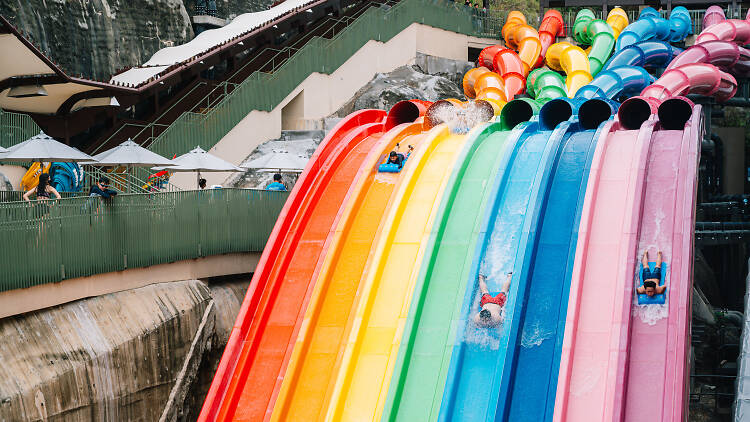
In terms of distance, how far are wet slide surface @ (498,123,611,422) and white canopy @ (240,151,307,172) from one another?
28.3 ft

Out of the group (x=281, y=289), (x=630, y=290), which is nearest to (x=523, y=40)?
(x=281, y=289)

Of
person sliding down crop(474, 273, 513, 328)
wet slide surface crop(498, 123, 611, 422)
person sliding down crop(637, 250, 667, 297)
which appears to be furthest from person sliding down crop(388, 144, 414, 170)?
person sliding down crop(637, 250, 667, 297)

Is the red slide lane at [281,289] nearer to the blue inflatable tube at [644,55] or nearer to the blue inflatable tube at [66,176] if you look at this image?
the blue inflatable tube at [66,176]

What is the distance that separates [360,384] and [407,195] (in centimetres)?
464

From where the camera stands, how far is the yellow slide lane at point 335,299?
1541 cm

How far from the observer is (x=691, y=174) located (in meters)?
16.9

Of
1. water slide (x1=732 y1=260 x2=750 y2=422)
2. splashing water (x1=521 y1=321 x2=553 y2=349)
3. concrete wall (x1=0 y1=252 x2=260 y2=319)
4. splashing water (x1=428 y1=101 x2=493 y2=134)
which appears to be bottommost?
water slide (x1=732 y1=260 x2=750 y2=422)

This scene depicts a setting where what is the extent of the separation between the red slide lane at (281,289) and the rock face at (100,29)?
47.8 ft

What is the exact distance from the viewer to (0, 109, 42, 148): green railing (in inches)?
930

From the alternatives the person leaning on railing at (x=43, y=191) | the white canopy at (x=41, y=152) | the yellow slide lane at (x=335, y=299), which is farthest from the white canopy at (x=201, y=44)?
the yellow slide lane at (x=335, y=299)

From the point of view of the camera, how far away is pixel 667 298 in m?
15.3

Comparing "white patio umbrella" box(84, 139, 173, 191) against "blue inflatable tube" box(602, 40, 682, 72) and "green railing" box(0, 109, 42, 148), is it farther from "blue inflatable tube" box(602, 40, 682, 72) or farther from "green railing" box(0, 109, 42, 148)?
"blue inflatable tube" box(602, 40, 682, 72)

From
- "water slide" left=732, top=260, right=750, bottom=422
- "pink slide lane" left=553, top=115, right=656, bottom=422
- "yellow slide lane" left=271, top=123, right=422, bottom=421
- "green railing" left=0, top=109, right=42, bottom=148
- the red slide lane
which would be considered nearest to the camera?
"pink slide lane" left=553, top=115, right=656, bottom=422

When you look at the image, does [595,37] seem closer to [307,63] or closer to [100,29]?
[307,63]
